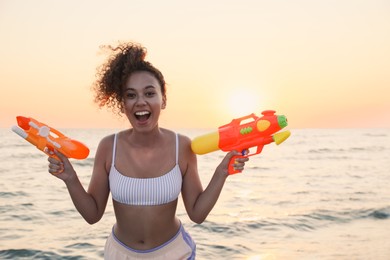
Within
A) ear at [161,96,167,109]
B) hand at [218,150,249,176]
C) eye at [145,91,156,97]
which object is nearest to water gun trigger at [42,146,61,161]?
eye at [145,91,156,97]

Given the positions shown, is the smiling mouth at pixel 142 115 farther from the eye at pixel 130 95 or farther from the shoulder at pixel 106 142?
the shoulder at pixel 106 142

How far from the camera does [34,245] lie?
24.3 feet

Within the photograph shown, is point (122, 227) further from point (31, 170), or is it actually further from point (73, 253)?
point (31, 170)

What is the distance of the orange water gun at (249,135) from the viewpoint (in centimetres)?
308

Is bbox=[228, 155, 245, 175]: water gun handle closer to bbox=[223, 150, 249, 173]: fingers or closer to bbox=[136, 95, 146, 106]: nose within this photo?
bbox=[223, 150, 249, 173]: fingers

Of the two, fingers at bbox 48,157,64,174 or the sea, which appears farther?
the sea

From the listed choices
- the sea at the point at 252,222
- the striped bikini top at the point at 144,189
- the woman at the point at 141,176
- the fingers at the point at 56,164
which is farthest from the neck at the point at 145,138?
the sea at the point at 252,222

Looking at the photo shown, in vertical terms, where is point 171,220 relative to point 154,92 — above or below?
below

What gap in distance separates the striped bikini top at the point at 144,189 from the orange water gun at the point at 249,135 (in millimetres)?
375

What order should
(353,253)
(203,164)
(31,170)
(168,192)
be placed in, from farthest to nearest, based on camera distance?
1. (203,164)
2. (31,170)
3. (353,253)
4. (168,192)

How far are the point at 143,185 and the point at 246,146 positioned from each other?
737 mm

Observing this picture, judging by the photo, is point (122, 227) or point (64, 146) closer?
point (64, 146)

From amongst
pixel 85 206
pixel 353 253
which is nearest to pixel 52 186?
pixel 353 253

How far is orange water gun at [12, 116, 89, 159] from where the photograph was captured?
313 centimetres
